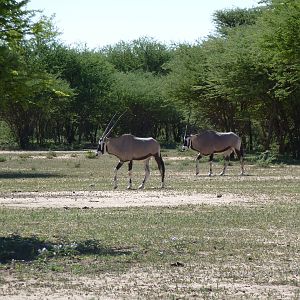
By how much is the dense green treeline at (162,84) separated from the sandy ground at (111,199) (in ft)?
8.97

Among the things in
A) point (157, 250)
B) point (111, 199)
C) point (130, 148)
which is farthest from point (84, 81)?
point (157, 250)

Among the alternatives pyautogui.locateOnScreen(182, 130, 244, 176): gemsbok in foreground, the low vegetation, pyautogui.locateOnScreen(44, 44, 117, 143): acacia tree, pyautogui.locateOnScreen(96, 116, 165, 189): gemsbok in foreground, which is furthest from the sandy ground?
pyautogui.locateOnScreen(44, 44, 117, 143): acacia tree

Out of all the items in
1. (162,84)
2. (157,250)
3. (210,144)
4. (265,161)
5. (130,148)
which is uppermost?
(162,84)

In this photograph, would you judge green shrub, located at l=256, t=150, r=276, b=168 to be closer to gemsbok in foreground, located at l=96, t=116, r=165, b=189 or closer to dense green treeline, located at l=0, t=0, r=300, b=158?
dense green treeline, located at l=0, t=0, r=300, b=158

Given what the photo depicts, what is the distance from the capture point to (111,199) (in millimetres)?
25156

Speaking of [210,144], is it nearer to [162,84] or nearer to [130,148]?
[130,148]

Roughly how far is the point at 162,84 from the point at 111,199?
51785 mm

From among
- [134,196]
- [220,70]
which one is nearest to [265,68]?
[220,70]

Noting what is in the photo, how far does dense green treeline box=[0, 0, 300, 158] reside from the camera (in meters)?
20.7

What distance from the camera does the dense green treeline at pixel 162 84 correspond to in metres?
20.7

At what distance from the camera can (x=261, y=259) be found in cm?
1353

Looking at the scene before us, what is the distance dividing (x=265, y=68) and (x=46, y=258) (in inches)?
1631

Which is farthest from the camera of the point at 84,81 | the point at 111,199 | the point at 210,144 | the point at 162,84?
the point at 84,81

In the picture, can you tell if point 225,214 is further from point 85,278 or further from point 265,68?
point 265,68
